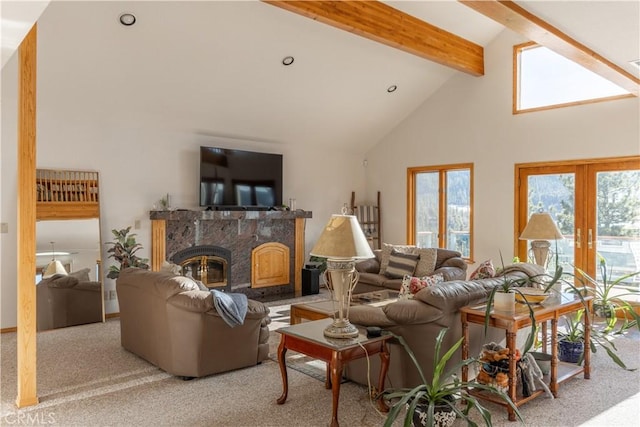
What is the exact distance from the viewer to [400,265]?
6.57 meters

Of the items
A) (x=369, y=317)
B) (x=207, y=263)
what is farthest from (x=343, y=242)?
(x=207, y=263)

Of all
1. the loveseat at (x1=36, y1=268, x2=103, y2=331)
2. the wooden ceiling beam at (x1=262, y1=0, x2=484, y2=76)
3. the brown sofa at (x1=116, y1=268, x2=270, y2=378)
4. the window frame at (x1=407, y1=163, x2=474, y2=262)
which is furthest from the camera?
the window frame at (x1=407, y1=163, x2=474, y2=262)

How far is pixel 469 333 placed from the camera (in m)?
3.63

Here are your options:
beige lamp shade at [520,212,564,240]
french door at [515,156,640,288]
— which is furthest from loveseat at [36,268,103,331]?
french door at [515,156,640,288]

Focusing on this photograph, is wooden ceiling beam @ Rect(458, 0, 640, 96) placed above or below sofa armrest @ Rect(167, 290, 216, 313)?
above

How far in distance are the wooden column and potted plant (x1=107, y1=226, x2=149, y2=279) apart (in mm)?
2362

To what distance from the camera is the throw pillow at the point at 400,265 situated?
6480 mm

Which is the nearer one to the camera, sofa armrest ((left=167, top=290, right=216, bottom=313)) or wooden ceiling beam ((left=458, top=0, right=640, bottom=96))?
wooden ceiling beam ((left=458, top=0, right=640, bottom=96))

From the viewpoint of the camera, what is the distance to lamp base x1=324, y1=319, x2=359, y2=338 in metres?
3.09

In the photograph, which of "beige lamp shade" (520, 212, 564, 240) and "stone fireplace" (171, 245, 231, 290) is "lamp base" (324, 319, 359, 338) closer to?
"beige lamp shade" (520, 212, 564, 240)

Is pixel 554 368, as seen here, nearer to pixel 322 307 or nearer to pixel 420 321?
pixel 420 321

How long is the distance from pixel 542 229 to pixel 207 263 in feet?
14.8

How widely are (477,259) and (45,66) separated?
6.33 metres

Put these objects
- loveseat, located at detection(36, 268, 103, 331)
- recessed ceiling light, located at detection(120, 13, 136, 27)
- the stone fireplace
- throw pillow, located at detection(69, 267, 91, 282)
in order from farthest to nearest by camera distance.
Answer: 1. the stone fireplace
2. throw pillow, located at detection(69, 267, 91, 282)
3. loveseat, located at detection(36, 268, 103, 331)
4. recessed ceiling light, located at detection(120, 13, 136, 27)
